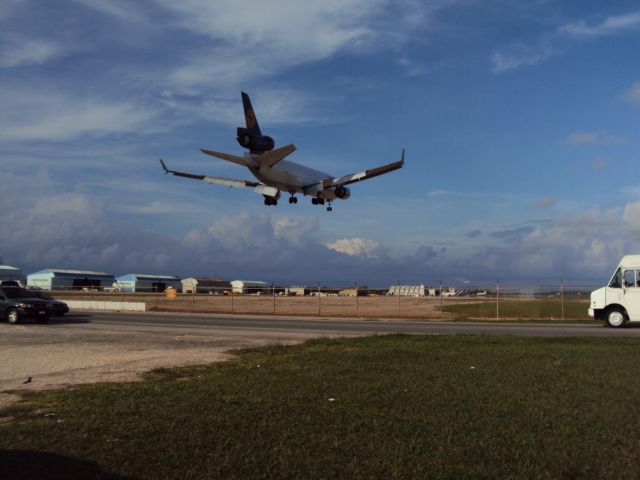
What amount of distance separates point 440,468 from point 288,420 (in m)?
2.38

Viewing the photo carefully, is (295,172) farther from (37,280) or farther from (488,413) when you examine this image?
(37,280)

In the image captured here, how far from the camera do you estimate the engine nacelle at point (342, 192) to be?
34.2 meters

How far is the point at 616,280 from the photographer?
26047 mm

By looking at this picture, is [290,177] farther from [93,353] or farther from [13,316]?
[93,353]

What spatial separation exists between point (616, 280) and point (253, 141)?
17.9 meters

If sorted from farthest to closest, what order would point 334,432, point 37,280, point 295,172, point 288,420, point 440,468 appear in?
point 37,280
point 295,172
point 288,420
point 334,432
point 440,468

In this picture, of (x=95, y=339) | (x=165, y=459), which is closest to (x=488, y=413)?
(x=165, y=459)

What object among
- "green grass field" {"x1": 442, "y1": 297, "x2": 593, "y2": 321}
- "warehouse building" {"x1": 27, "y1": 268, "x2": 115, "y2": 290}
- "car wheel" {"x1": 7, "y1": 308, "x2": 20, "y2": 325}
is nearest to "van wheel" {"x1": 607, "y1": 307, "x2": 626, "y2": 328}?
"green grass field" {"x1": 442, "y1": 297, "x2": 593, "y2": 321}

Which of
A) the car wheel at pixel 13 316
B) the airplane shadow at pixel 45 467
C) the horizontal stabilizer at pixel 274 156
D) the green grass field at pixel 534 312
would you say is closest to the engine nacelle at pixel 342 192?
the horizontal stabilizer at pixel 274 156

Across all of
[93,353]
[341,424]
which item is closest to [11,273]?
[93,353]

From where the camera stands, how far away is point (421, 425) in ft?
24.5

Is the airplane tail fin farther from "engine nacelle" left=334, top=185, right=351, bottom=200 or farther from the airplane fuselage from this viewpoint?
"engine nacelle" left=334, top=185, right=351, bottom=200

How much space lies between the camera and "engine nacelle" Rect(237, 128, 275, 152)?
3003 centimetres

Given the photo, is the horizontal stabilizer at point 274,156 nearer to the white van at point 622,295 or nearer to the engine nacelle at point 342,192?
the engine nacelle at point 342,192
